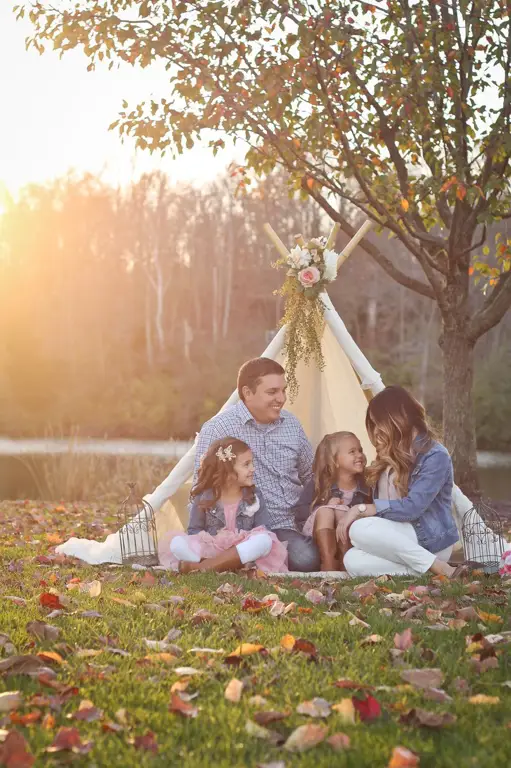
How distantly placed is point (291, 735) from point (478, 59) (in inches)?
281

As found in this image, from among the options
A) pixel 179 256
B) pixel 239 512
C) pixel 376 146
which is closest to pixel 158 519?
pixel 239 512

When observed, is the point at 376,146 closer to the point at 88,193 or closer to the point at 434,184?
the point at 434,184

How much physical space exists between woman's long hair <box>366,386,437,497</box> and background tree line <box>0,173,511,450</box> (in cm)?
2345

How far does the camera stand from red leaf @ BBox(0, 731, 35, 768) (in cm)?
250

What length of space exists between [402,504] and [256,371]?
149cm

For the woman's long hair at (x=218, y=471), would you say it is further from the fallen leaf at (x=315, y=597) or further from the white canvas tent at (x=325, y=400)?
the fallen leaf at (x=315, y=597)

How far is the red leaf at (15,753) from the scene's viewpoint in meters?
2.50

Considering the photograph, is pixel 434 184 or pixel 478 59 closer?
pixel 434 184

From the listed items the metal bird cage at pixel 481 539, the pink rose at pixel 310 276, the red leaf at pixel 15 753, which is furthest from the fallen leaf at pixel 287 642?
the pink rose at pixel 310 276

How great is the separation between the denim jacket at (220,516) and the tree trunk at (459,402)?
9.97 feet

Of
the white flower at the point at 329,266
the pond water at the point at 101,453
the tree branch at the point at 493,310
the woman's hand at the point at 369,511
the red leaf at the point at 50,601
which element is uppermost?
the white flower at the point at 329,266

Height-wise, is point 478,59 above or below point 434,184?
above

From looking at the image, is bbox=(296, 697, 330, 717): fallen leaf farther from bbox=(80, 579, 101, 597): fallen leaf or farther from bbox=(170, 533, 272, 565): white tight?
bbox=(170, 533, 272, 565): white tight

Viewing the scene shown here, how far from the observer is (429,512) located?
616 cm
